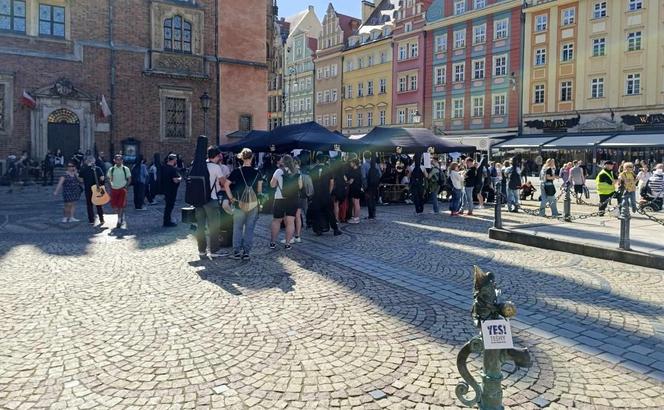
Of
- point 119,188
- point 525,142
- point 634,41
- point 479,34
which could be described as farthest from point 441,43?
point 119,188

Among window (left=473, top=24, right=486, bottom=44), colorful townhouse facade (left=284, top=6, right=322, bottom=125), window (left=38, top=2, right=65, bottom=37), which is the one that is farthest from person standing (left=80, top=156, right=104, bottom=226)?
colorful townhouse facade (left=284, top=6, right=322, bottom=125)

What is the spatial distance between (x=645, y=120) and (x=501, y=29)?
14598mm

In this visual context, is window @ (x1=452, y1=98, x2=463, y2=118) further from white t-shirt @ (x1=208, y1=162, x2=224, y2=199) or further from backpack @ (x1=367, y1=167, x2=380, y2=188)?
white t-shirt @ (x1=208, y1=162, x2=224, y2=199)

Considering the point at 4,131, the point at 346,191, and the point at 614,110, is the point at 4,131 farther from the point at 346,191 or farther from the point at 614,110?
the point at 614,110

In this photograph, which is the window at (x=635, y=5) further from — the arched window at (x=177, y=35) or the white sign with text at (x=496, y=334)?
the white sign with text at (x=496, y=334)

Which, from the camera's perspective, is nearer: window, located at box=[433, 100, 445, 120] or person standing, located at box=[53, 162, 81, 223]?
person standing, located at box=[53, 162, 81, 223]

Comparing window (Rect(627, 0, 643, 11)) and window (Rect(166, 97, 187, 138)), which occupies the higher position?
window (Rect(627, 0, 643, 11))

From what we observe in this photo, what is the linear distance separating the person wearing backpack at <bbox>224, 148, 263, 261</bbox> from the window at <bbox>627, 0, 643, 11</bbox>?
37.6 m

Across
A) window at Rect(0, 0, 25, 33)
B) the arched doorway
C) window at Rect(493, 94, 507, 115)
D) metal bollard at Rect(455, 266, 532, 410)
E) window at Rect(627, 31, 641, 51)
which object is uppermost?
window at Rect(627, 31, 641, 51)

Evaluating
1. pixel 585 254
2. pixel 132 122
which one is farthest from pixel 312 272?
pixel 132 122

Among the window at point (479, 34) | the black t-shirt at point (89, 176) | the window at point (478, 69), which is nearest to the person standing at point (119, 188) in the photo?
the black t-shirt at point (89, 176)

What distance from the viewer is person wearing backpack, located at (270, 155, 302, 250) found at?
907 cm

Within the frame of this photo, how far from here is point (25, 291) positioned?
6.22 meters

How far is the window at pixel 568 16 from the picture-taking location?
38656 millimetres
